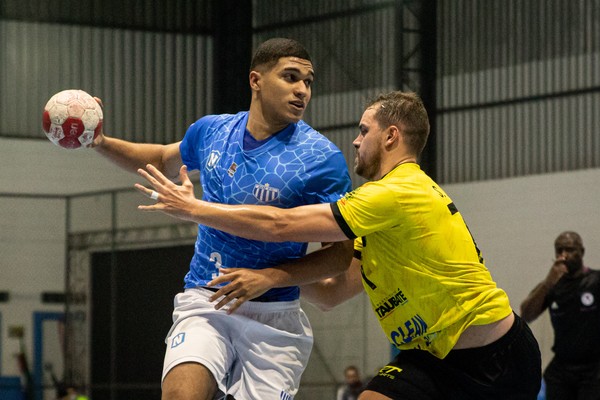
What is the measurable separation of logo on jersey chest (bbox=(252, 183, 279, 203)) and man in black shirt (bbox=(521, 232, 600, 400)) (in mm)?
4770

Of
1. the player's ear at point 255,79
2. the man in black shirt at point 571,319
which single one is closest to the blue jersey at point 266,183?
the player's ear at point 255,79

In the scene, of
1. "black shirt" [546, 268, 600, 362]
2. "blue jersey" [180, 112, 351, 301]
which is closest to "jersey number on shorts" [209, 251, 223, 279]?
"blue jersey" [180, 112, 351, 301]

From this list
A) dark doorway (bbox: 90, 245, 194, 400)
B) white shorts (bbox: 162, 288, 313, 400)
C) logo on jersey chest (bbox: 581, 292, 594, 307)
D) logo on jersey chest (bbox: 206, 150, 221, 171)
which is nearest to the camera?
white shorts (bbox: 162, 288, 313, 400)

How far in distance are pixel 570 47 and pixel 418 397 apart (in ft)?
43.6

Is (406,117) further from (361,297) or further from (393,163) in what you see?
(361,297)

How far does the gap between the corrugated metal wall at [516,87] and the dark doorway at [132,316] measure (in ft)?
16.7

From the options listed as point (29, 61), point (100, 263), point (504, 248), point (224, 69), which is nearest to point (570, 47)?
point (504, 248)

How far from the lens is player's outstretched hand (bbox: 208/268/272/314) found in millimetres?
4992

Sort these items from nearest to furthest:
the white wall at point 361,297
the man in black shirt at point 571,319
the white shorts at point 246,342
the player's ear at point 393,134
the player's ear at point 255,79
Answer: the player's ear at point 393,134, the white shorts at point 246,342, the player's ear at point 255,79, the man in black shirt at point 571,319, the white wall at point 361,297

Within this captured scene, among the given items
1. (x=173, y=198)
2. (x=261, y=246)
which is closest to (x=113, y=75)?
(x=261, y=246)

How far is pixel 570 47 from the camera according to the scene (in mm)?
17094

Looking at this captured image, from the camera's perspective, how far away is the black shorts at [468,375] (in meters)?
4.81

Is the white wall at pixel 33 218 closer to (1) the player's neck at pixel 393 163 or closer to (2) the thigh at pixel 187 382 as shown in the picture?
(2) the thigh at pixel 187 382

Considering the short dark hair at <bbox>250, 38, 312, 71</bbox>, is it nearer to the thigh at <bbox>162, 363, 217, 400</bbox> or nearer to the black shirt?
the thigh at <bbox>162, 363, 217, 400</bbox>
